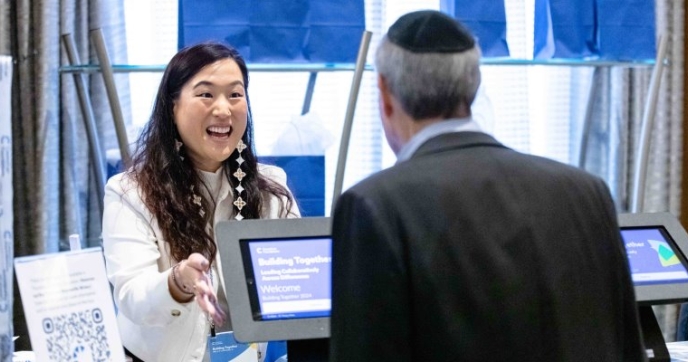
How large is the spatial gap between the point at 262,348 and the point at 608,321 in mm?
1083

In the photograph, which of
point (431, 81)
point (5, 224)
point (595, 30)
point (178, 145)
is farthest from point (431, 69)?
point (595, 30)

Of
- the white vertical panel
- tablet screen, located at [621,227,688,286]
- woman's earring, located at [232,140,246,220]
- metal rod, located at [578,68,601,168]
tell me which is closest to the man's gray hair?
the white vertical panel

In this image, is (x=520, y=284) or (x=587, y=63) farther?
(x=587, y=63)

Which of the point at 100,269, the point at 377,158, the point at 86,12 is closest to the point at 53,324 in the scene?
the point at 100,269

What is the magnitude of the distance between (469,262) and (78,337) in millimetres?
828

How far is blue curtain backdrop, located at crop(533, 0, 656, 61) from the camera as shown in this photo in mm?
3965

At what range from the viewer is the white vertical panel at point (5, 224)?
154cm

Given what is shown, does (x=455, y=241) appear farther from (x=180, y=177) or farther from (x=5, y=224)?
(x=180, y=177)

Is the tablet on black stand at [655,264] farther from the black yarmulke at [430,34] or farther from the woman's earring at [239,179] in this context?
the black yarmulke at [430,34]

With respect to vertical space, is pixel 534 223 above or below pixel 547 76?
below

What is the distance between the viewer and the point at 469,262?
1380 mm

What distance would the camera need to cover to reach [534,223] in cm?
142

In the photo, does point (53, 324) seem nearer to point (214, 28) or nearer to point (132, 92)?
point (214, 28)

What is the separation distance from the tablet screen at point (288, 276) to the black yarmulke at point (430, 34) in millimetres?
658
